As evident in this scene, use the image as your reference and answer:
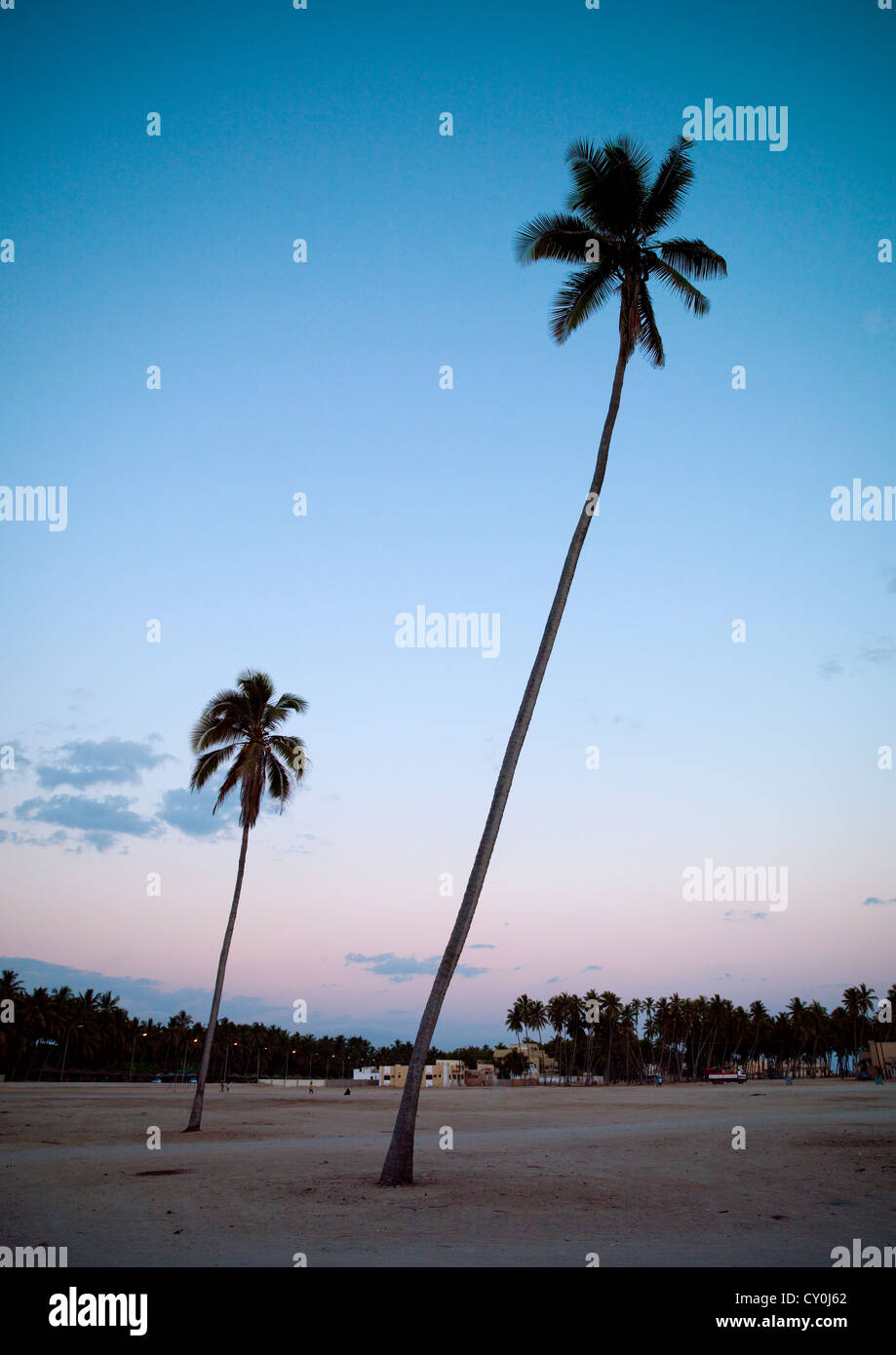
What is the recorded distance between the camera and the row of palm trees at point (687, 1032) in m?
160

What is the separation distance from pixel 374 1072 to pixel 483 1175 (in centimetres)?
14914

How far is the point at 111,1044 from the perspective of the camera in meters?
137

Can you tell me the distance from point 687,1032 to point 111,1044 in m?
97.9

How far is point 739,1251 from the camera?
11031 mm

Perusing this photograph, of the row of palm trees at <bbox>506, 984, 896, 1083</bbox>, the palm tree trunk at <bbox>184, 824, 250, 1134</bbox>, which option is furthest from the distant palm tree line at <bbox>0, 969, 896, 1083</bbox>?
A: the palm tree trunk at <bbox>184, 824, 250, 1134</bbox>

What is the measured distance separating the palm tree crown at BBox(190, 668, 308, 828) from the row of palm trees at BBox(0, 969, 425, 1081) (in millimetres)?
74850

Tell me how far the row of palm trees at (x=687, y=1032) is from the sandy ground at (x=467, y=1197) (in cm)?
13759

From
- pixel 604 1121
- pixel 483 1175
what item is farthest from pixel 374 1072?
pixel 483 1175

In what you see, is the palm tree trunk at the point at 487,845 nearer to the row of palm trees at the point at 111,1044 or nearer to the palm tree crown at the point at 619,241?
the palm tree crown at the point at 619,241

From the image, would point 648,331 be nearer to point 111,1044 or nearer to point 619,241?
point 619,241

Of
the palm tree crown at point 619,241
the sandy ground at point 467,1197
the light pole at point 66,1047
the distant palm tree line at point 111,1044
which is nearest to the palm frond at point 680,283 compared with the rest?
the palm tree crown at point 619,241

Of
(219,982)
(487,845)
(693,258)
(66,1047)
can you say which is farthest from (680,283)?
(66,1047)
